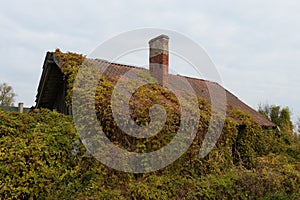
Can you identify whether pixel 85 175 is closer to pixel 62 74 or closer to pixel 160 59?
pixel 62 74

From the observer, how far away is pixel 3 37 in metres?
13.2

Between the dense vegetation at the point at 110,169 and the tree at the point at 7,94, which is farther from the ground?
the tree at the point at 7,94

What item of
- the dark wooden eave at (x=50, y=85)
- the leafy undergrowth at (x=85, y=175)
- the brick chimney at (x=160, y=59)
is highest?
the brick chimney at (x=160, y=59)

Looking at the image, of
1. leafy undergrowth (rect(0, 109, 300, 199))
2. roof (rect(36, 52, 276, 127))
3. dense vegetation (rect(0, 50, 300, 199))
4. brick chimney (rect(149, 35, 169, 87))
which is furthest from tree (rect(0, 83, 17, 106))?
leafy undergrowth (rect(0, 109, 300, 199))

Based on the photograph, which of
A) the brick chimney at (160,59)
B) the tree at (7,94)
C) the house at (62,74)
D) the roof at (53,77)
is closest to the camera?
the roof at (53,77)

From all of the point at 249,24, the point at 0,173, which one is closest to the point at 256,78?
the point at 249,24

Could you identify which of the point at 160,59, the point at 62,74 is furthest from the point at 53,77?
the point at 160,59

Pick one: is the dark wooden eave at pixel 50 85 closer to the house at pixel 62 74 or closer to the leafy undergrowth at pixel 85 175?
the house at pixel 62 74

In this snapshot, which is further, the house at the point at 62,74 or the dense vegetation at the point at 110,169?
the house at the point at 62,74

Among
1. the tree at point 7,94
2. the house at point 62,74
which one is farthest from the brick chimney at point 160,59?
the tree at point 7,94

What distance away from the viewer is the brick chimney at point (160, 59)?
10.9 m

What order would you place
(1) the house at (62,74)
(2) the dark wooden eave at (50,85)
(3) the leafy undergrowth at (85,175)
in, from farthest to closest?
1. (1) the house at (62,74)
2. (2) the dark wooden eave at (50,85)
3. (3) the leafy undergrowth at (85,175)

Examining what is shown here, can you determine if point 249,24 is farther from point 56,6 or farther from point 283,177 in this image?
point 56,6

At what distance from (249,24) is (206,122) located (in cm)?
501
